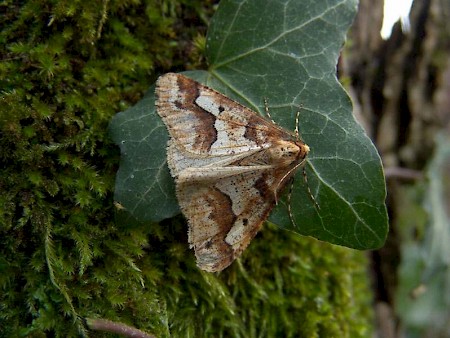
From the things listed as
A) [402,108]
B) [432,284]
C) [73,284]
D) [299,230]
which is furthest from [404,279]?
[73,284]

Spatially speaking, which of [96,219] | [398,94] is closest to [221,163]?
[96,219]

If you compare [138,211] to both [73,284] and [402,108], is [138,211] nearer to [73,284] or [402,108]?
[73,284]

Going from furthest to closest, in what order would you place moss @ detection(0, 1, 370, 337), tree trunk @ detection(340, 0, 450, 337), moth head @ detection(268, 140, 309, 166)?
tree trunk @ detection(340, 0, 450, 337) → moth head @ detection(268, 140, 309, 166) → moss @ detection(0, 1, 370, 337)

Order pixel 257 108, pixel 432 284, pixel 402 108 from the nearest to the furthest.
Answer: pixel 257 108
pixel 432 284
pixel 402 108

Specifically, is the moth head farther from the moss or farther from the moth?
the moss

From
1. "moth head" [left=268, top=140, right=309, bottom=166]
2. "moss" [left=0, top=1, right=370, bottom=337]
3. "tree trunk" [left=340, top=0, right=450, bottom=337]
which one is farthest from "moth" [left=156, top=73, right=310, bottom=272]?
"tree trunk" [left=340, top=0, right=450, bottom=337]

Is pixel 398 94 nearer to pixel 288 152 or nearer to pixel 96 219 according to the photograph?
pixel 288 152
